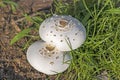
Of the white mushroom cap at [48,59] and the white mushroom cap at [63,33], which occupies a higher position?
the white mushroom cap at [63,33]

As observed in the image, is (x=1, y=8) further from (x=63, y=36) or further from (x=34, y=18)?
(x=63, y=36)

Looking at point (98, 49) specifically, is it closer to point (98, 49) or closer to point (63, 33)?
point (98, 49)

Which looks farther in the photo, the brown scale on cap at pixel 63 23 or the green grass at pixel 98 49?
the green grass at pixel 98 49

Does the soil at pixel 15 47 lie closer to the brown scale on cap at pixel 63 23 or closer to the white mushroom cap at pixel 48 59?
the white mushroom cap at pixel 48 59

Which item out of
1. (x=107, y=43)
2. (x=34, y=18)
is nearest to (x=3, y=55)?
(x=34, y=18)

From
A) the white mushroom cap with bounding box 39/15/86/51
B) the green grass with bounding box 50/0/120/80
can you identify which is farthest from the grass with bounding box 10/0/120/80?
the white mushroom cap with bounding box 39/15/86/51

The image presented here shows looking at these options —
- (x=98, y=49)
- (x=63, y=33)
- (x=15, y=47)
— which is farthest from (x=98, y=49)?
(x=15, y=47)

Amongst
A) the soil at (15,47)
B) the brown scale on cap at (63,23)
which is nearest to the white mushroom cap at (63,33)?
the brown scale on cap at (63,23)

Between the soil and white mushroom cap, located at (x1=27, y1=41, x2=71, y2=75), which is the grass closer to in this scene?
white mushroom cap, located at (x1=27, y1=41, x2=71, y2=75)
